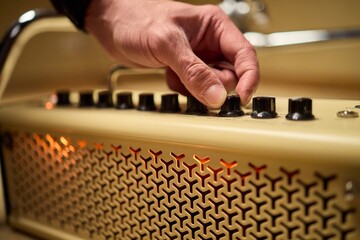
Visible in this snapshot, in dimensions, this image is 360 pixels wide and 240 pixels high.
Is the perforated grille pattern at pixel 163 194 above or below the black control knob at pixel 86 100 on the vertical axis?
below

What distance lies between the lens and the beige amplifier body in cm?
34

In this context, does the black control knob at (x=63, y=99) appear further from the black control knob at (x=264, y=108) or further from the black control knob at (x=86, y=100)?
the black control knob at (x=264, y=108)

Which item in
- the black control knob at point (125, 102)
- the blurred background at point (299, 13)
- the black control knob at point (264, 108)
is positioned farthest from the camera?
the blurred background at point (299, 13)

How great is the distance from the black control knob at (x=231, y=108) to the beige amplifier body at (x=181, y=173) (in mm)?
15

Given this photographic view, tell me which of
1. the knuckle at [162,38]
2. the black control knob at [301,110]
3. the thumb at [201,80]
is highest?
the knuckle at [162,38]

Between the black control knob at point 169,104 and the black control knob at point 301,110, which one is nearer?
the black control knob at point 301,110

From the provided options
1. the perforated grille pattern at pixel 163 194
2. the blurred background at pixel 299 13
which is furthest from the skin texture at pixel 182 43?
the blurred background at pixel 299 13

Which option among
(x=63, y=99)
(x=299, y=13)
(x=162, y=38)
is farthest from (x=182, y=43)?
(x=299, y=13)

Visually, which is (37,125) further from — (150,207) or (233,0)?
(233,0)

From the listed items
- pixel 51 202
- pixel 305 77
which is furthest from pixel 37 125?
pixel 305 77

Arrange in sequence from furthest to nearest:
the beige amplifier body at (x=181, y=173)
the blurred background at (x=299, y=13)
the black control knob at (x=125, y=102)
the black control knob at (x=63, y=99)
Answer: the blurred background at (x=299, y=13)
the black control knob at (x=63, y=99)
the black control knob at (x=125, y=102)
the beige amplifier body at (x=181, y=173)

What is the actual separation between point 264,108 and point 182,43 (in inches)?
5.3

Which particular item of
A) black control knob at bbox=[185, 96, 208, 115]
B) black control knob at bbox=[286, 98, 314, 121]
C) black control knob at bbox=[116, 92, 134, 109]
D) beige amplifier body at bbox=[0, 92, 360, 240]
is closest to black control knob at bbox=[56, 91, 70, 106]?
beige amplifier body at bbox=[0, 92, 360, 240]

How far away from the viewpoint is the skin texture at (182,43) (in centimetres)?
47
